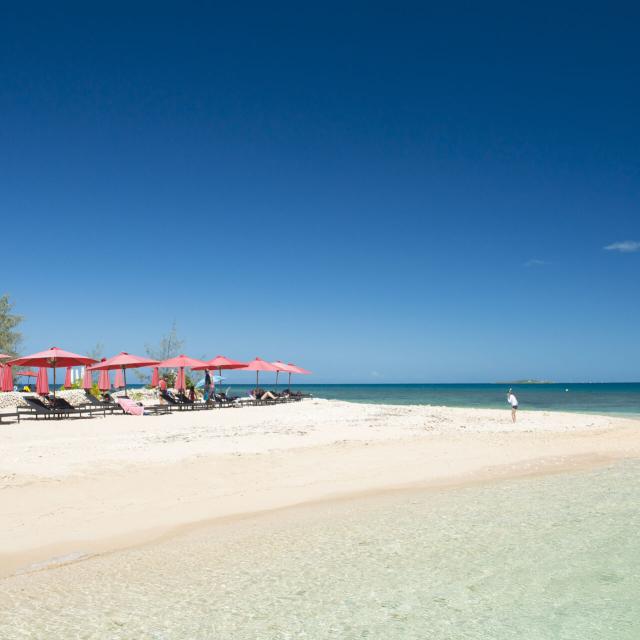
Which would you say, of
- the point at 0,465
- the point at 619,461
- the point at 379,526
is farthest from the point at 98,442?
the point at 619,461

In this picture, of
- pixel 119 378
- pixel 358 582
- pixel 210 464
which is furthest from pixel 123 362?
pixel 358 582

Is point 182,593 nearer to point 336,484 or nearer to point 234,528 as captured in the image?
point 234,528

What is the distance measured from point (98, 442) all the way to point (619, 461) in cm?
1165

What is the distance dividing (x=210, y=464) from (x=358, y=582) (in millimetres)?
5640

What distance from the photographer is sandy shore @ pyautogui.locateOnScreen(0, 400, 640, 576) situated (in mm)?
7191

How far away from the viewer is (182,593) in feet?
17.5

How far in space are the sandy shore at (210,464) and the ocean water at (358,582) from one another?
29.0 inches

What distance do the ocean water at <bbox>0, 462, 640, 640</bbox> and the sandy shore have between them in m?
0.74

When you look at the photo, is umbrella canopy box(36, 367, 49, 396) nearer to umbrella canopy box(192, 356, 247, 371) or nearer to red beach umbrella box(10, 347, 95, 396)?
red beach umbrella box(10, 347, 95, 396)

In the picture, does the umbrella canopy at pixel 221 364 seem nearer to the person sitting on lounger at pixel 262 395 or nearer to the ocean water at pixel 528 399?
the person sitting on lounger at pixel 262 395

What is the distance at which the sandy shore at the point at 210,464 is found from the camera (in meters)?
7.19

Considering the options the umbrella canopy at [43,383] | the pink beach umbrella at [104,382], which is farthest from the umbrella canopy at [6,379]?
the pink beach umbrella at [104,382]

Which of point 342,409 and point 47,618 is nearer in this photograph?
point 47,618

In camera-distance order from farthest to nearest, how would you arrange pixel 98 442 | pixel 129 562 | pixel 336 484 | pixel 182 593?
pixel 98 442 → pixel 336 484 → pixel 129 562 → pixel 182 593
